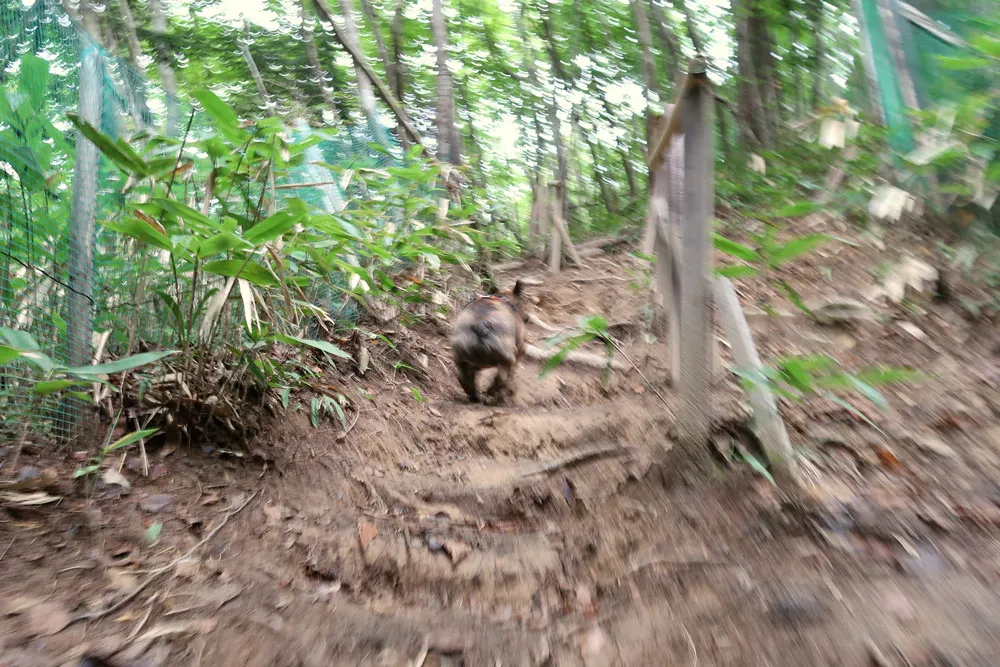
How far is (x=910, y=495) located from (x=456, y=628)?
1.58 meters

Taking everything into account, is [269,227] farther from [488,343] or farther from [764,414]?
[488,343]

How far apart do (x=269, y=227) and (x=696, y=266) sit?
5.16ft

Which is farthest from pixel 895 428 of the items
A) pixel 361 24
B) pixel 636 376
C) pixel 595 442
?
pixel 361 24

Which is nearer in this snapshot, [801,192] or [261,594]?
[261,594]

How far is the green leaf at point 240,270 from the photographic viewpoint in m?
1.78

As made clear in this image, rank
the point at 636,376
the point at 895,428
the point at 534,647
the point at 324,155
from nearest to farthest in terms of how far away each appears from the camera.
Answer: the point at 534,647 → the point at 895,428 → the point at 636,376 → the point at 324,155

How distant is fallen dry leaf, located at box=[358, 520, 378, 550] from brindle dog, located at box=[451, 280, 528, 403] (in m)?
1.82

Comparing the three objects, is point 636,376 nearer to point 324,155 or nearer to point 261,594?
point 261,594

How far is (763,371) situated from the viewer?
1886 mm

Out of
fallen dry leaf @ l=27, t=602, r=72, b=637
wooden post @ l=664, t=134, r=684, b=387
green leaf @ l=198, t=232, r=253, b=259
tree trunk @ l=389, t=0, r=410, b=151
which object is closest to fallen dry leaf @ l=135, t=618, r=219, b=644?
fallen dry leaf @ l=27, t=602, r=72, b=637

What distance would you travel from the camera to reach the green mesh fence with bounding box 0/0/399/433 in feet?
6.40

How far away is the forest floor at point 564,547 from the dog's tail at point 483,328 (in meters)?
1.12

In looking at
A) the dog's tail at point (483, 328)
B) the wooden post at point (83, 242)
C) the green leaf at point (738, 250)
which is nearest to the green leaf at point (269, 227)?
the wooden post at point (83, 242)

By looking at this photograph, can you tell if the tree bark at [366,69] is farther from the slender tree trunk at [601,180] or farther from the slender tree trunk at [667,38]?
the slender tree trunk at [601,180]
